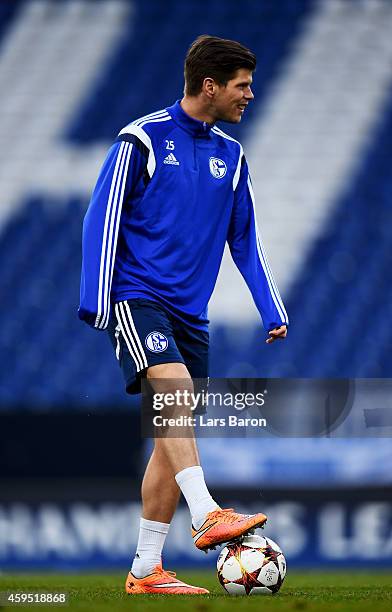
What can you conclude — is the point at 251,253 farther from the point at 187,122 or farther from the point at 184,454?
the point at 184,454

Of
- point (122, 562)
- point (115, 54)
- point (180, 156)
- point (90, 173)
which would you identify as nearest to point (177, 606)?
point (180, 156)

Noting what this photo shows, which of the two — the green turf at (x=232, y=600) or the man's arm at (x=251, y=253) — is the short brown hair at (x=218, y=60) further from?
the green turf at (x=232, y=600)

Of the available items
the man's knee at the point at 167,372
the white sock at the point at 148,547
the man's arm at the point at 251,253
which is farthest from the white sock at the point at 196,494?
the man's arm at the point at 251,253

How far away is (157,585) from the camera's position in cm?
395

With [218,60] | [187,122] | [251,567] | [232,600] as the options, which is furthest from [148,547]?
[218,60]

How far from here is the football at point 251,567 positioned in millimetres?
3666

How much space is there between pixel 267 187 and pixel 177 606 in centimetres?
636

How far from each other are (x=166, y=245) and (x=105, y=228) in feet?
0.78

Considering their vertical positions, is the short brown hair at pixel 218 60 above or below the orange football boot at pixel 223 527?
above

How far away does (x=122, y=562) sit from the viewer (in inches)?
276

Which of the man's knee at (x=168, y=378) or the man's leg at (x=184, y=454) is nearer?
the man's leg at (x=184, y=454)

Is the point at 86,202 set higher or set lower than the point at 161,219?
higher

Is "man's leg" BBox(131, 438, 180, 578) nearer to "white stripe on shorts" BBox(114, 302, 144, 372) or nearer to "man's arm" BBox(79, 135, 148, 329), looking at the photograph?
"white stripe on shorts" BBox(114, 302, 144, 372)

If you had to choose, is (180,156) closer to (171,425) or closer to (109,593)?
(171,425)
